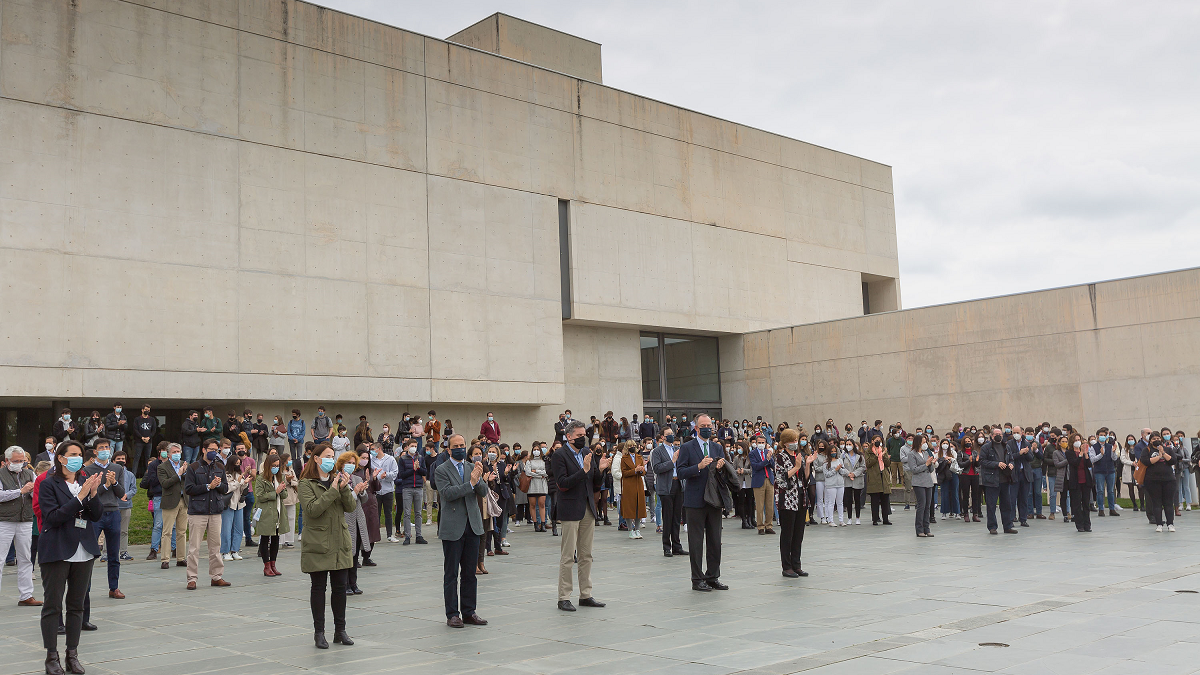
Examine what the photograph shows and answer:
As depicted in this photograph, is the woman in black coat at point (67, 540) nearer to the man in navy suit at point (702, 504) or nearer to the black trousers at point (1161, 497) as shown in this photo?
the man in navy suit at point (702, 504)

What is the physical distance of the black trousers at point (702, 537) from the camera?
10531mm

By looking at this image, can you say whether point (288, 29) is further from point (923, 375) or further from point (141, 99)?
point (923, 375)

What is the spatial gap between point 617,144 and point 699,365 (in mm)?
9367

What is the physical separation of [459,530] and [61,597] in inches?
129

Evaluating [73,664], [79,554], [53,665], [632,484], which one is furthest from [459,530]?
[632,484]

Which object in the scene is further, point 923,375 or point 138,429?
point 923,375

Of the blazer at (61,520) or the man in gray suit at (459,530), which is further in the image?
the man in gray suit at (459,530)

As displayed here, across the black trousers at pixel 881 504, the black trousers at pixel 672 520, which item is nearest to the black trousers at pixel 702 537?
the black trousers at pixel 672 520

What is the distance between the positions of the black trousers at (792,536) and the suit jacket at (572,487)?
9.30 ft

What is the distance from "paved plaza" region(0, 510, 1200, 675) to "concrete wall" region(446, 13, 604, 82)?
24.6 metres

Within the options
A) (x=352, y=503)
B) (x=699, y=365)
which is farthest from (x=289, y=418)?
(x=352, y=503)

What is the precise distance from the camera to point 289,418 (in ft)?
88.5

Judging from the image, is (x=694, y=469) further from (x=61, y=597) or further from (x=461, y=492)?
(x=61, y=597)

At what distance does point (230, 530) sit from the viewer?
49.2ft
